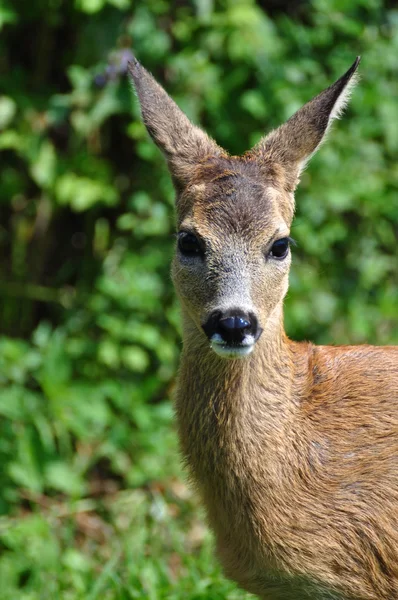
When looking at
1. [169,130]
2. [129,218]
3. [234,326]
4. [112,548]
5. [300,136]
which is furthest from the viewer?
[129,218]

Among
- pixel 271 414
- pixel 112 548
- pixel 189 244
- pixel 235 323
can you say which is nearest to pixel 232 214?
pixel 189 244

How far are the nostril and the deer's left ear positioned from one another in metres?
0.86

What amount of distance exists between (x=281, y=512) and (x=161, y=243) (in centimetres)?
257

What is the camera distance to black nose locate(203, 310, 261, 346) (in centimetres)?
330

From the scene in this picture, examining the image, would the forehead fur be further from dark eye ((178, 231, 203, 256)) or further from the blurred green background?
the blurred green background

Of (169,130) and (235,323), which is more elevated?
(169,130)

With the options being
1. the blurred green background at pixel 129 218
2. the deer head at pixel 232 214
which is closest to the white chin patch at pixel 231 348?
the deer head at pixel 232 214

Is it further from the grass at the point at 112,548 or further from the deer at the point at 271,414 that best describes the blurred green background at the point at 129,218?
the deer at the point at 271,414

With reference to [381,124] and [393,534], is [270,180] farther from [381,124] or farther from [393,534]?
[381,124]

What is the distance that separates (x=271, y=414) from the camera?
144 inches

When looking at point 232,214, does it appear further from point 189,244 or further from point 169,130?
point 169,130

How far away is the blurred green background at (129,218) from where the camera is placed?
5395 millimetres

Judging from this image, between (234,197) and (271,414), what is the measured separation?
2.75 feet

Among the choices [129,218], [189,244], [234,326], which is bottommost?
[234,326]
